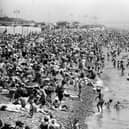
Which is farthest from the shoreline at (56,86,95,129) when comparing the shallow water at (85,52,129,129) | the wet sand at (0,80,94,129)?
the shallow water at (85,52,129,129)

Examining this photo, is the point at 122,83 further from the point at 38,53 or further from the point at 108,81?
the point at 38,53

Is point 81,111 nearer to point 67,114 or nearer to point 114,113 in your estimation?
point 67,114

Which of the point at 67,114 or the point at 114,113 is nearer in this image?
the point at 67,114

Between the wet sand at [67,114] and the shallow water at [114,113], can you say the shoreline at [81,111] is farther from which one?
the shallow water at [114,113]

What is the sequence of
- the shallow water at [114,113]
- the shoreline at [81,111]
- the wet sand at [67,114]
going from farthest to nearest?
the shallow water at [114,113], the shoreline at [81,111], the wet sand at [67,114]

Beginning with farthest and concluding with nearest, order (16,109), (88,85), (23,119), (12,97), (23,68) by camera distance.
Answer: (88,85)
(23,68)
(12,97)
(16,109)
(23,119)

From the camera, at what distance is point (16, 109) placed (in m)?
18.6

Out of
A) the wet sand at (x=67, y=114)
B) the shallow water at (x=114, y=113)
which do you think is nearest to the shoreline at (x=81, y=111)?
the wet sand at (x=67, y=114)

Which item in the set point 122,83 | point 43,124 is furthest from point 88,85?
point 43,124

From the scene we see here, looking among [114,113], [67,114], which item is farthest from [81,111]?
[114,113]

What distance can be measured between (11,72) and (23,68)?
1761 millimetres

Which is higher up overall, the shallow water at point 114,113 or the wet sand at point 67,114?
the wet sand at point 67,114

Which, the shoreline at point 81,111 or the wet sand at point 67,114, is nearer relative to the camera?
the wet sand at point 67,114

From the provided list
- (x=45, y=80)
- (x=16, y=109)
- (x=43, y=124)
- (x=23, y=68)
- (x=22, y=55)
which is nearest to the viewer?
(x=43, y=124)
